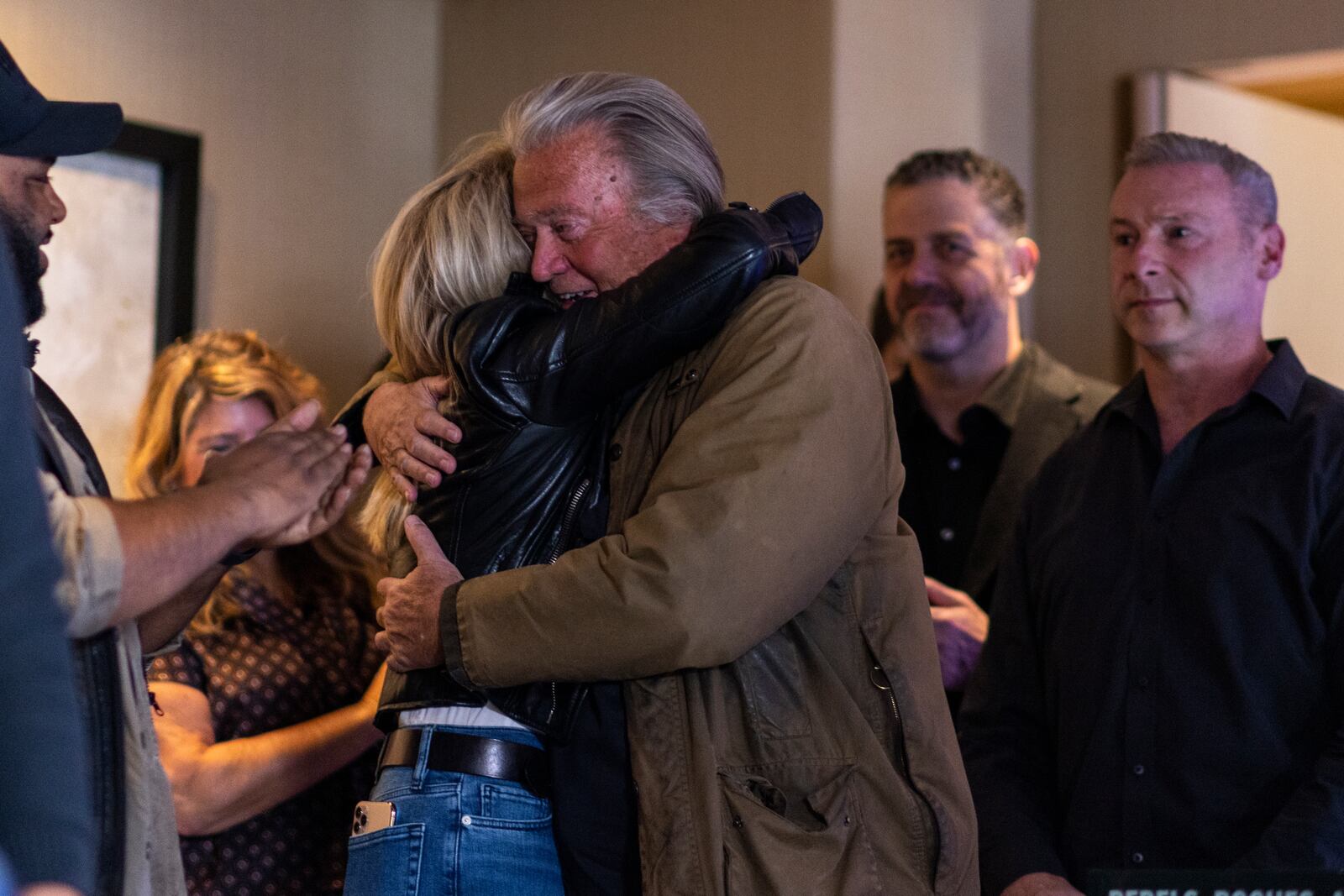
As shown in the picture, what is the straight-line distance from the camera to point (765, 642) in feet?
5.78

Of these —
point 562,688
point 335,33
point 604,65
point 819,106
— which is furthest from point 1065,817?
point 335,33

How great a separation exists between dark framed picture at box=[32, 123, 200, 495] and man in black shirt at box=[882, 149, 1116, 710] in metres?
1.60

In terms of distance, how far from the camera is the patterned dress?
8.25ft

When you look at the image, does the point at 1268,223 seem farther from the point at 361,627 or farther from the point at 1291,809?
the point at 361,627

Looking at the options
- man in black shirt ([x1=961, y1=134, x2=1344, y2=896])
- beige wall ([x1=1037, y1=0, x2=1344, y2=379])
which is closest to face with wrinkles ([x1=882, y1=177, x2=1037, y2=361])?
beige wall ([x1=1037, y1=0, x2=1344, y2=379])

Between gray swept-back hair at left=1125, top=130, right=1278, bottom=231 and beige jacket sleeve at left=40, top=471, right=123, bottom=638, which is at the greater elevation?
gray swept-back hair at left=1125, top=130, right=1278, bottom=231

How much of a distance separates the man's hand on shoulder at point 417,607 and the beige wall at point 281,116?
1.69 meters

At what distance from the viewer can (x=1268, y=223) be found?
104 inches

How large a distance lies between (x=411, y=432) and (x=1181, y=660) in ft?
4.14

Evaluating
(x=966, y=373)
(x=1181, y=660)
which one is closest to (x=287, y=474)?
(x=1181, y=660)

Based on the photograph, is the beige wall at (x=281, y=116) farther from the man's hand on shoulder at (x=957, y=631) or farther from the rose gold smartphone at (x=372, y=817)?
the rose gold smartphone at (x=372, y=817)

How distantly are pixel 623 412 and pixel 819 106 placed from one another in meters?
1.77

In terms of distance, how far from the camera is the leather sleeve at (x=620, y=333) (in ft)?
5.77

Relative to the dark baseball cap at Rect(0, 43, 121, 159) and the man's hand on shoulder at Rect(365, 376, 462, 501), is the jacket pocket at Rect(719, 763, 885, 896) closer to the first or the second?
the man's hand on shoulder at Rect(365, 376, 462, 501)
